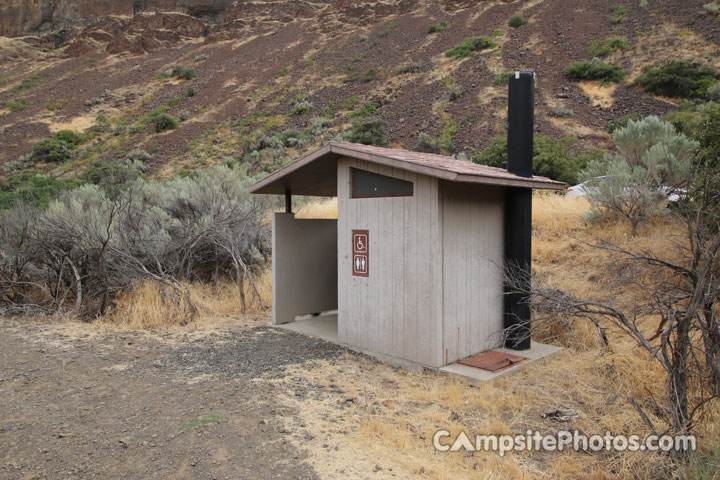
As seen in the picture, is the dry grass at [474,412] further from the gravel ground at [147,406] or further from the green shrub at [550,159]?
the green shrub at [550,159]

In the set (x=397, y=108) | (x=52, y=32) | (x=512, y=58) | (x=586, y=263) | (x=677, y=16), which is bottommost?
(x=586, y=263)

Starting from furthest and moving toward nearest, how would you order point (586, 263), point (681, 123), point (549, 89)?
point (549, 89)
point (681, 123)
point (586, 263)

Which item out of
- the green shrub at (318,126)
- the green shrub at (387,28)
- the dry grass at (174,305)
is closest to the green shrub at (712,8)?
the green shrub at (387,28)

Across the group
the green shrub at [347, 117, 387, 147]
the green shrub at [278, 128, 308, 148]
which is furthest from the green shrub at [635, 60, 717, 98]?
the green shrub at [278, 128, 308, 148]

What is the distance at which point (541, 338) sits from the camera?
22.1 feet

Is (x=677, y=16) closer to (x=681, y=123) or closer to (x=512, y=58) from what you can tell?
Result: (x=512, y=58)

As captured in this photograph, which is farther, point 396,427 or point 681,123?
point 681,123

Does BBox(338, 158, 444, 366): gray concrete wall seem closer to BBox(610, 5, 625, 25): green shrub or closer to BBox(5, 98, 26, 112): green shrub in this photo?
BBox(610, 5, 625, 25): green shrub

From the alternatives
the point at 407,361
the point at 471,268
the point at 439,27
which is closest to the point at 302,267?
the point at 407,361

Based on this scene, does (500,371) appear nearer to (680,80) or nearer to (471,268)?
(471,268)

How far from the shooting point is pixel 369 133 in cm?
2467

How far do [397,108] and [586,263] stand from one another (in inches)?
853

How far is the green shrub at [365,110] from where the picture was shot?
29.1 meters

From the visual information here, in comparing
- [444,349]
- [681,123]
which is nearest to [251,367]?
[444,349]
